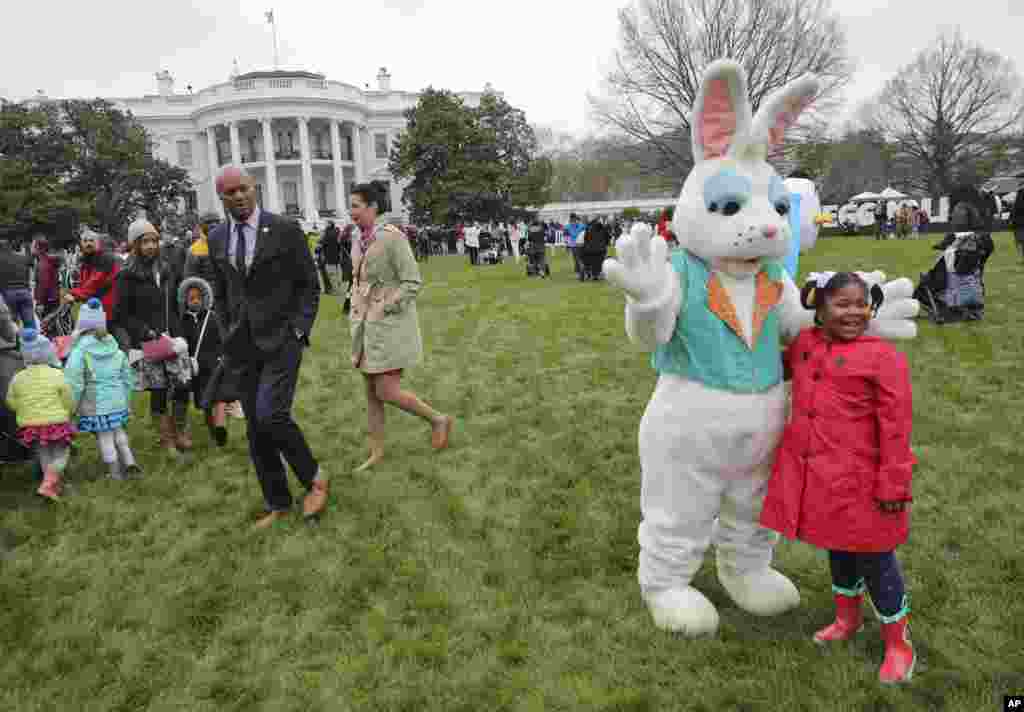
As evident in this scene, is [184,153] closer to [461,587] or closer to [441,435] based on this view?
[441,435]

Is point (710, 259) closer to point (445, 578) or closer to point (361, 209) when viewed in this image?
point (445, 578)

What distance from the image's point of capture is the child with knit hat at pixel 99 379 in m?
5.12

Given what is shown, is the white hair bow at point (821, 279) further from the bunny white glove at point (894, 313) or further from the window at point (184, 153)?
the window at point (184, 153)

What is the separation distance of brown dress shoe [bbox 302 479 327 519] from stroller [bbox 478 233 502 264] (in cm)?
2119

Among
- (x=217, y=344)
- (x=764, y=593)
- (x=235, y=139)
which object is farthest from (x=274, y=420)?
(x=235, y=139)

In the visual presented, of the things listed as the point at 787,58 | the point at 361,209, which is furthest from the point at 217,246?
the point at 787,58

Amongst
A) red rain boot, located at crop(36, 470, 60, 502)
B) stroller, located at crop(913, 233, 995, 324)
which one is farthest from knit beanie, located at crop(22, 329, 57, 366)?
stroller, located at crop(913, 233, 995, 324)

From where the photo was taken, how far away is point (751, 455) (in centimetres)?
287

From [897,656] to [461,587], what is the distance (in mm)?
1871

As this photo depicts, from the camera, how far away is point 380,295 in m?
5.05

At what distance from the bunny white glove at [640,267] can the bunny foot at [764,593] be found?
4.39ft

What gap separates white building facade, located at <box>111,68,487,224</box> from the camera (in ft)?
163

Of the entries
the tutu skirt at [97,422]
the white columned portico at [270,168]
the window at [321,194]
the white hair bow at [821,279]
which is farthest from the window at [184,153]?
the white hair bow at [821,279]

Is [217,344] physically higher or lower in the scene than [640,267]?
lower
